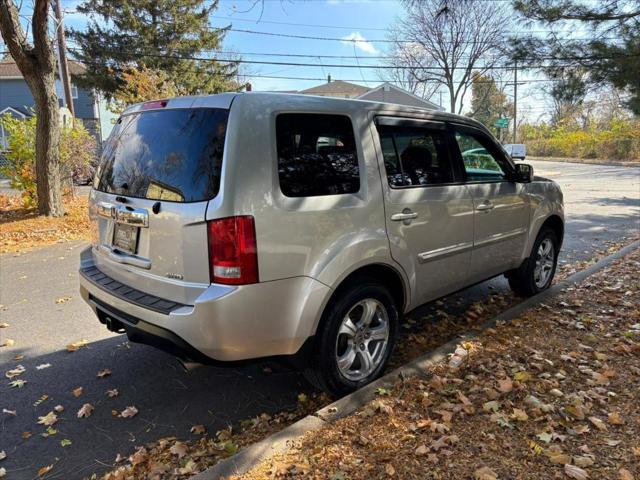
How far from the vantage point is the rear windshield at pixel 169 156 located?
2.64m

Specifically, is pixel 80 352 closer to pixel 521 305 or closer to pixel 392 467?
pixel 392 467

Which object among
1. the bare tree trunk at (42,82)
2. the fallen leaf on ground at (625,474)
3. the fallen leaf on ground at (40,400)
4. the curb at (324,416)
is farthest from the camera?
the bare tree trunk at (42,82)

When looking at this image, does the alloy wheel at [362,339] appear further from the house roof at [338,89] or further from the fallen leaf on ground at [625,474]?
the house roof at [338,89]

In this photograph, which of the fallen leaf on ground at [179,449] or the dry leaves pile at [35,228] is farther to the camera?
the dry leaves pile at [35,228]

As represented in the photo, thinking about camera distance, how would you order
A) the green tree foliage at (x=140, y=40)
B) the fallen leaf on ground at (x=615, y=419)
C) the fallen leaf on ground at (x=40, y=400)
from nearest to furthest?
the fallen leaf on ground at (x=615, y=419), the fallen leaf on ground at (x=40, y=400), the green tree foliage at (x=140, y=40)

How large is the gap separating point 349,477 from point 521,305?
3.04 metres

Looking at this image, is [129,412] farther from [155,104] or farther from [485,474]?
[485,474]

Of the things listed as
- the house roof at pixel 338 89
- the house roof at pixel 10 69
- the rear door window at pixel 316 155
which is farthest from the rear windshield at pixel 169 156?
the house roof at pixel 338 89

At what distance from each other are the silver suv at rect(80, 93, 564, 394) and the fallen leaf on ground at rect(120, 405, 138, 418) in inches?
21.5

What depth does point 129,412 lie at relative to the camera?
3.17 m

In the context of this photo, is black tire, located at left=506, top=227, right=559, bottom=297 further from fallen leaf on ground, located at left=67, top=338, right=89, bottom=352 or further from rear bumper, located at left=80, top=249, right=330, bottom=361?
fallen leaf on ground, located at left=67, top=338, right=89, bottom=352

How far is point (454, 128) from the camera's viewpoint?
4.08 metres

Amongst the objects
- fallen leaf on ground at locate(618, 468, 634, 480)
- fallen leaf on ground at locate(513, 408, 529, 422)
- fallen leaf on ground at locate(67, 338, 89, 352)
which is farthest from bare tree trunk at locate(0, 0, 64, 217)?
fallen leaf on ground at locate(618, 468, 634, 480)

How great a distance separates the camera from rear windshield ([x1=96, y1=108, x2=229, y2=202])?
2.64 metres
